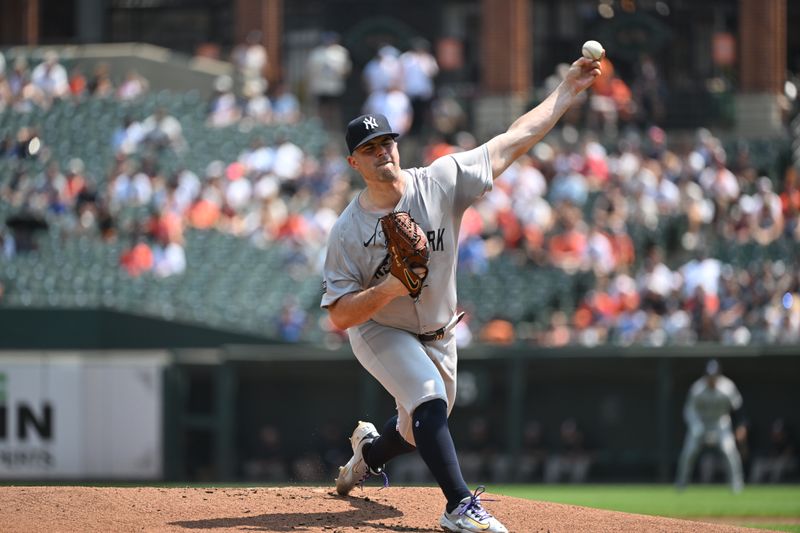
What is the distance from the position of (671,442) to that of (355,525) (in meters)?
10.8

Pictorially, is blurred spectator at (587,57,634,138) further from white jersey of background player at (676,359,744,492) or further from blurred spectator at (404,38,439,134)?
white jersey of background player at (676,359,744,492)

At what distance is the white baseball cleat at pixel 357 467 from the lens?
721cm

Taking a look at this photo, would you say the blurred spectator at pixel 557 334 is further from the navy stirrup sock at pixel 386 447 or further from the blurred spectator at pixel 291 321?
the navy stirrup sock at pixel 386 447

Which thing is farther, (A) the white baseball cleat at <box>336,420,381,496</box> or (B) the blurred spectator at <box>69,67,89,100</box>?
(B) the blurred spectator at <box>69,67,89,100</box>

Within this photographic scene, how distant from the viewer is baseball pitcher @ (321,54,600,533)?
6203 mm

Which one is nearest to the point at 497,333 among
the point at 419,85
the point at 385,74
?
the point at 419,85

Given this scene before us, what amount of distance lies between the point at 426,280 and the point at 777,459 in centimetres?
1123

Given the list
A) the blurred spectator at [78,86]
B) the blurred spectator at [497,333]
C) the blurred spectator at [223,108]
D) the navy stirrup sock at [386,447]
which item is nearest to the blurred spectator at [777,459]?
the blurred spectator at [497,333]

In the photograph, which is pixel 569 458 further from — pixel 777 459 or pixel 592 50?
pixel 592 50

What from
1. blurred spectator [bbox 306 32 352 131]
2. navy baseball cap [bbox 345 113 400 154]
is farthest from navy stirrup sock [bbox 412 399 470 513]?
blurred spectator [bbox 306 32 352 131]

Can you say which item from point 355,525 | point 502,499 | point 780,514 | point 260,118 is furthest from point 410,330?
point 260,118

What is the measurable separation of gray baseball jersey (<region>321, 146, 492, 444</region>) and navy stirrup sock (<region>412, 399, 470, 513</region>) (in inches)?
2.1

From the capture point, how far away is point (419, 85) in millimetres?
22422

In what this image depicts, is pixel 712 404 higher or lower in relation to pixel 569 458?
higher
